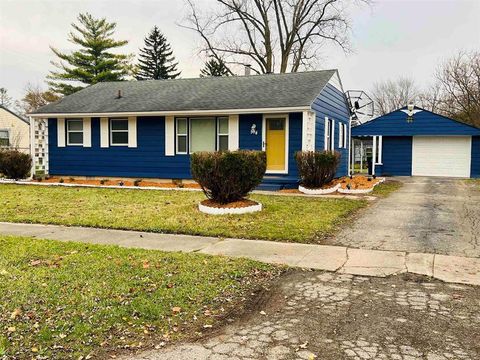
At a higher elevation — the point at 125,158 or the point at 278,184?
the point at 125,158

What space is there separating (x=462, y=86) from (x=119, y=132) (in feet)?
77.4

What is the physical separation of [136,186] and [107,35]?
1300 inches

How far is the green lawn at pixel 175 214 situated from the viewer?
25.6 feet

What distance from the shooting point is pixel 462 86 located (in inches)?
1170

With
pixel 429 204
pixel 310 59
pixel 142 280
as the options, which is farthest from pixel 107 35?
pixel 142 280

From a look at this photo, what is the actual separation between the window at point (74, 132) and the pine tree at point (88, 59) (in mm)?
25504

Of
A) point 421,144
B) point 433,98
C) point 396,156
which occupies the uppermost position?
point 433,98

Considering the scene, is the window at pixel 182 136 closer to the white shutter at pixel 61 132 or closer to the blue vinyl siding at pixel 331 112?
the blue vinyl siding at pixel 331 112

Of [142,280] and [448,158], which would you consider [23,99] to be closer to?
[448,158]

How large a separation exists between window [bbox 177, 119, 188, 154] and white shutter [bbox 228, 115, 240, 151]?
5.95ft

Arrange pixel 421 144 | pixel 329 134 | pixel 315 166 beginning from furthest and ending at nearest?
pixel 421 144 → pixel 329 134 → pixel 315 166

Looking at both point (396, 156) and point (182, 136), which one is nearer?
point (182, 136)

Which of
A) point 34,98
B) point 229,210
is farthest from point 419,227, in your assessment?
point 34,98

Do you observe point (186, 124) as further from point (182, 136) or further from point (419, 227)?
point (419, 227)
